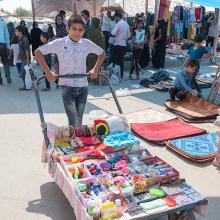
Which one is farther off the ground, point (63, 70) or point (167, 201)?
point (63, 70)

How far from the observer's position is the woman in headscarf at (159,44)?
35.5 ft

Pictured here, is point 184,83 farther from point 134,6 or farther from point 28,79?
point 134,6

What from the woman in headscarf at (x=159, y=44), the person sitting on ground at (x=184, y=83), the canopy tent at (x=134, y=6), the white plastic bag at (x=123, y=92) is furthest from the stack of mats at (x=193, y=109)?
the canopy tent at (x=134, y=6)

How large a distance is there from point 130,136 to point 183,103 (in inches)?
135

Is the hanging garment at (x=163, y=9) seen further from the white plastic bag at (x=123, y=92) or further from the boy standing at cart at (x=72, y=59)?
the boy standing at cart at (x=72, y=59)

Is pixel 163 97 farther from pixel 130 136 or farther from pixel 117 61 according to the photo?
pixel 130 136

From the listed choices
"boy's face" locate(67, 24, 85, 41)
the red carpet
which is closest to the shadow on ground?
"boy's face" locate(67, 24, 85, 41)

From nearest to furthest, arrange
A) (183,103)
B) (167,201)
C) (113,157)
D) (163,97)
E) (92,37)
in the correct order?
(167,201) < (113,157) < (183,103) < (163,97) < (92,37)

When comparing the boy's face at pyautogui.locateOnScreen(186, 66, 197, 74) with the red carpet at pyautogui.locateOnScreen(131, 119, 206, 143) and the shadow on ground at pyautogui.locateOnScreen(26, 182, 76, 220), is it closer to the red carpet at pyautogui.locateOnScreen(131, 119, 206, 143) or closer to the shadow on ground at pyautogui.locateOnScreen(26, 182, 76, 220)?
the red carpet at pyautogui.locateOnScreen(131, 119, 206, 143)

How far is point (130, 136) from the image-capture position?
12.3 feet

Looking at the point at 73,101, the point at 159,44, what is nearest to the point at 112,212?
the point at 73,101

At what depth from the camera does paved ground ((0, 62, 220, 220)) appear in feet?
11.3

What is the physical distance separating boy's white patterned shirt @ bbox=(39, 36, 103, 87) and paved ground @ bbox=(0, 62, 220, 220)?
122 cm

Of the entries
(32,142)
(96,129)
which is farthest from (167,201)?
(32,142)
